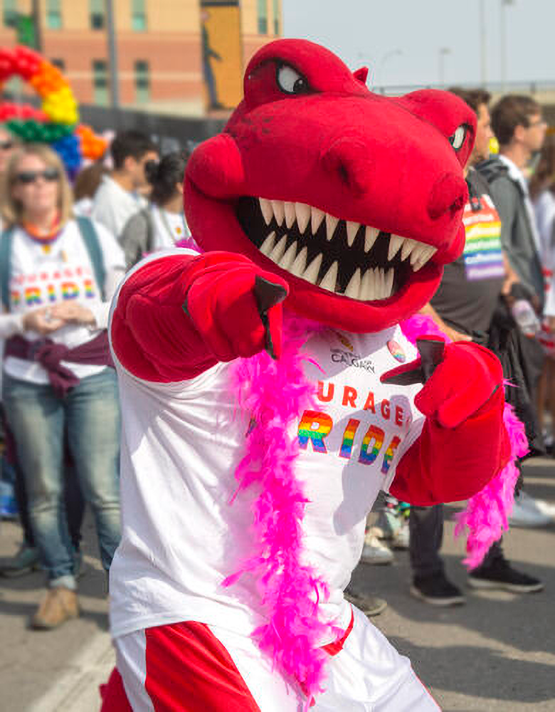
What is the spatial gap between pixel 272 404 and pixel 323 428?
0.38 feet

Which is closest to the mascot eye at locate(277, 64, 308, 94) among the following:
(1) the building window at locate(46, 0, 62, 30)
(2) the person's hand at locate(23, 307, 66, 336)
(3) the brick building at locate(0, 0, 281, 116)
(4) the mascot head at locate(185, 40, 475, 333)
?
(4) the mascot head at locate(185, 40, 475, 333)

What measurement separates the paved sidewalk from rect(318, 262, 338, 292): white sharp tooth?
112cm

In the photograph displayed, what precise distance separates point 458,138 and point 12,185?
2.43 m

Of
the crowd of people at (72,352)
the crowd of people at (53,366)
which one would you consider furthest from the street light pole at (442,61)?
the crowd of people at (53,366)

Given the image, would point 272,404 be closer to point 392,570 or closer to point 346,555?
point 346,555

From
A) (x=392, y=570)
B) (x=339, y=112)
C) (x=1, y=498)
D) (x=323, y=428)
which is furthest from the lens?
(x=1, y=498)

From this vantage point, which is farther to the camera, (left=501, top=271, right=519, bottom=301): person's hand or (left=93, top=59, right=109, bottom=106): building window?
(left=93, top=59, right=109, bottom=106): building window

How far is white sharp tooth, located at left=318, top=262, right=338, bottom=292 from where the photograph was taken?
1674 mm

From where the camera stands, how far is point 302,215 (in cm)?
165

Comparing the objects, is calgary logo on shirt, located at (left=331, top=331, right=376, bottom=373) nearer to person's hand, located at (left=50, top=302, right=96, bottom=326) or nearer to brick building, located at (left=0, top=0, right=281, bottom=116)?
person's hand, located at (left=50, top=302, right=96, bottom=326)

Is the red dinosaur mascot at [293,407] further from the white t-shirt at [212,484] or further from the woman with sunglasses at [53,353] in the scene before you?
the woman with sunglasses at [53,353]

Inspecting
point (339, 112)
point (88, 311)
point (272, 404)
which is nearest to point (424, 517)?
point (88, 311)

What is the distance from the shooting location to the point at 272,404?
1.68 meters

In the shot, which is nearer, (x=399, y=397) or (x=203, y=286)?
(x=203, y=286)
